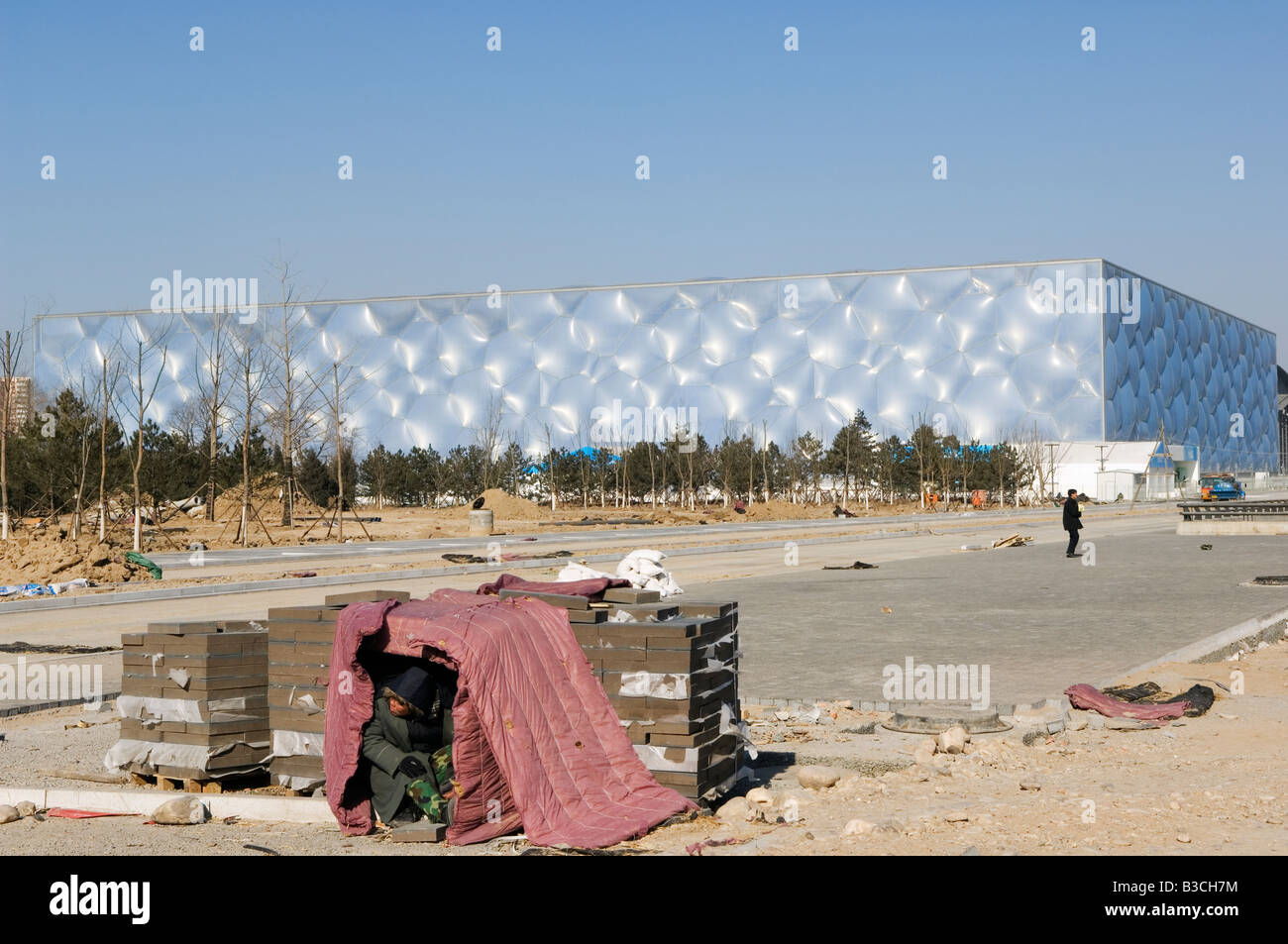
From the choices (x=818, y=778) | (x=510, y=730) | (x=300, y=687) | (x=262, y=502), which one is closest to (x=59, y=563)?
(x=300, y=687)

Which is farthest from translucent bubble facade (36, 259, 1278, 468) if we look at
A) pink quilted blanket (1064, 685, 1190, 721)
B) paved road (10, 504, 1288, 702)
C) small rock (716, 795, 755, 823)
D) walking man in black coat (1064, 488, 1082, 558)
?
small rock (716, 795, 755, 823)

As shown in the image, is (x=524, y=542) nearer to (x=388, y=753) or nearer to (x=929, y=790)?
(x=929, y=790)

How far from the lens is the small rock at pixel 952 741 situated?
821cm

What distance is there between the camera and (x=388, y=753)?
21.9ft

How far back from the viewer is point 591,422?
287 feet

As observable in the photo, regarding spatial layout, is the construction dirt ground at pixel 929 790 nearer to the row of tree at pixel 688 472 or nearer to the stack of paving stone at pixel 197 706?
the stack of paving stone at pixel 197 706

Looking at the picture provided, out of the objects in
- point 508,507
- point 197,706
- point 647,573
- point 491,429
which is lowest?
point 197,706

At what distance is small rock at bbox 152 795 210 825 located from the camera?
677 cm

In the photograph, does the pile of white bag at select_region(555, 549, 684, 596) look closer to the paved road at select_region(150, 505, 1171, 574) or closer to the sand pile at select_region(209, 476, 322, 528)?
the paved road at select_region(150, 505, 1171, 574)

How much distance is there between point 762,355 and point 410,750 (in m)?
81.9

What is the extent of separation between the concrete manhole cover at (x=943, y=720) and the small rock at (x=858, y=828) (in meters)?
2.83

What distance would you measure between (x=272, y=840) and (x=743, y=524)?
42.6 meters

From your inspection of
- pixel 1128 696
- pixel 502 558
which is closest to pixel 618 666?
pixel 1128 696
